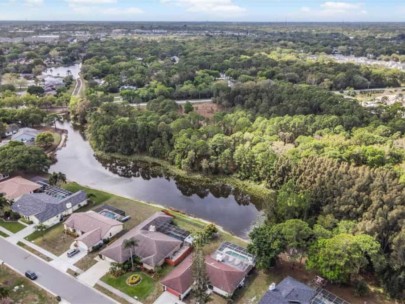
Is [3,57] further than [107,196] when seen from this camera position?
Yes

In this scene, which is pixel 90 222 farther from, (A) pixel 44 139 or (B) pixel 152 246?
(A) pixel 44 139

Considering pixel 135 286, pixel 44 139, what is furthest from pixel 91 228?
pixel 44 139

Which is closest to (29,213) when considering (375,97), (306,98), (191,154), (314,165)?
(191,154)

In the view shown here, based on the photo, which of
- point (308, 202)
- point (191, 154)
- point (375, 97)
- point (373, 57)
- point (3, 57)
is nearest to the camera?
point (308, 202)

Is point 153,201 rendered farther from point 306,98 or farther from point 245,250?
point 306,98

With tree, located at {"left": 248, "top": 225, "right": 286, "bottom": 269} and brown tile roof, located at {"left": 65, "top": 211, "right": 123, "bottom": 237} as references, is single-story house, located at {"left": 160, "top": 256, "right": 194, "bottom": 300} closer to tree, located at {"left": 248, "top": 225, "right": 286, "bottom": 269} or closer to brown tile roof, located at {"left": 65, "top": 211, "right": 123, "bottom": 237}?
tree, located at {"left": 248, "top": 225, "right": 286, "bottom": 269}

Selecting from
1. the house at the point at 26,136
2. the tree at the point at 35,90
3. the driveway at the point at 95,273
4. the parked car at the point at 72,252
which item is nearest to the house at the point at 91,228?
the parked car at the point at 72,252

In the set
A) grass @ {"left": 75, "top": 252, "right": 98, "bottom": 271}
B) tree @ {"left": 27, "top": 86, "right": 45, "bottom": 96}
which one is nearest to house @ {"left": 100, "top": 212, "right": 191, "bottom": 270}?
grass @ {"left": 75, "top": 252, "right": 98, "bottom": 271}
